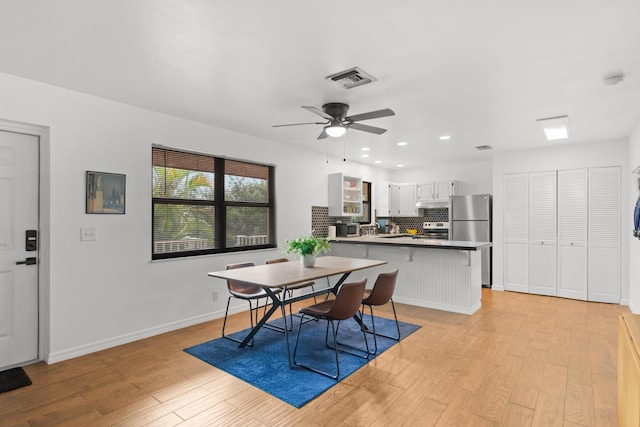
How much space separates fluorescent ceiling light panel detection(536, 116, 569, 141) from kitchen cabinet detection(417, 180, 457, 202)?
2536mm

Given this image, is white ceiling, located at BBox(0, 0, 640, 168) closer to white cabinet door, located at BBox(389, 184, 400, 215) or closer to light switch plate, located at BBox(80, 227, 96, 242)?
light switch plate, located at BBox(80, 227, 96, 242)

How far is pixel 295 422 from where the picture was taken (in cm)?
222

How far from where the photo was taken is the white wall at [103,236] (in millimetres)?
3115

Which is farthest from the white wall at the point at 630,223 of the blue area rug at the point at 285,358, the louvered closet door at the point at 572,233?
the blue area rug at the point at 285,358

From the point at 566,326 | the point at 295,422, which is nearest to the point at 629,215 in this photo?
the point at 566,326

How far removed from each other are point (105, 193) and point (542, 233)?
6298mm

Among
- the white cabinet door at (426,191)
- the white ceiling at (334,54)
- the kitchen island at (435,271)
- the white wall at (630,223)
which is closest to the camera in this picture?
the white ceiling at (334,54)

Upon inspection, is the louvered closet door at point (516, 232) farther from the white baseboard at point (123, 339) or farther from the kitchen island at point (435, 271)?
the white baseboard at point (123, 339)

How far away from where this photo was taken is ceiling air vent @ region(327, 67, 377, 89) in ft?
9.02

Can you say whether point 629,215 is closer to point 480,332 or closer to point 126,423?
point 480,332

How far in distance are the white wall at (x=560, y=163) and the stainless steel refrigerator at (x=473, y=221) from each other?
0.18 meters

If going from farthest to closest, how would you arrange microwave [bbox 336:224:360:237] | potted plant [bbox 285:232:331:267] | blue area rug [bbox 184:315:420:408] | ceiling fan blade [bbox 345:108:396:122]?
microwave [bbox 336:224:360:237] → potted plant [bbox 285:232:331:267] → ceiling fan blade [bbox 345:108:396:122] → blue area rug [bbox 184:315:420:408]

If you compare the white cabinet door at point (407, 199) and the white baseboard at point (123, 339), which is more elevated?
the white cabinet door at point (407, 199)

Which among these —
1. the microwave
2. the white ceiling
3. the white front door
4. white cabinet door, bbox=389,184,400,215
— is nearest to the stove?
white cabinet door, bbox=389,184,400,215
